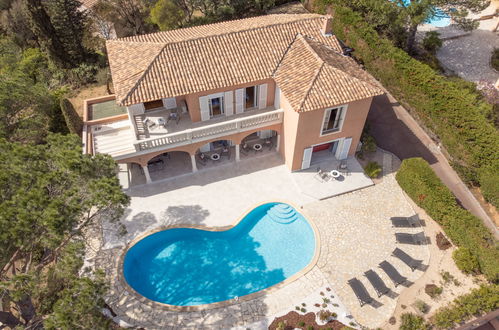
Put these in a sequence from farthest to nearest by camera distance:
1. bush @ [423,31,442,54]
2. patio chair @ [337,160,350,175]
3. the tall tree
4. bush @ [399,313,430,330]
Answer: bush @ [423,31,442,54]
patio chair @ [337,160,350,175]
bush @ [399,313,430,330]
the tall tree

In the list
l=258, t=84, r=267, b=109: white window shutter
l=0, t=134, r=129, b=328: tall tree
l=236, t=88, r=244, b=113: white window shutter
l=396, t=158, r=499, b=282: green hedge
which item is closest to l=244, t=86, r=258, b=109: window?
l=258, t=84, r=267, b=109: white window shutter

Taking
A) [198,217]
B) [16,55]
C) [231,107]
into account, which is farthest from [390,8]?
[16,55]

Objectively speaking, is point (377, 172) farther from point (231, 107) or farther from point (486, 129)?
point (231, 107)

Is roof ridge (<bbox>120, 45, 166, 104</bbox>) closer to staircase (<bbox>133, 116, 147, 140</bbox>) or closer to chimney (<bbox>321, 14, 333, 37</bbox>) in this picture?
staircase (<bbox>133, 116, 147, 140</bbox>)

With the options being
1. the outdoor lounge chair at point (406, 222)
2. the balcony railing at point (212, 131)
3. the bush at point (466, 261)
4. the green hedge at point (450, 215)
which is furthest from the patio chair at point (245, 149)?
the bush at point (466, 261)

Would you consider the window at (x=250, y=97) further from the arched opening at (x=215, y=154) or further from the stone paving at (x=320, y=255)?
the stone paving at (x=320, y=255)
